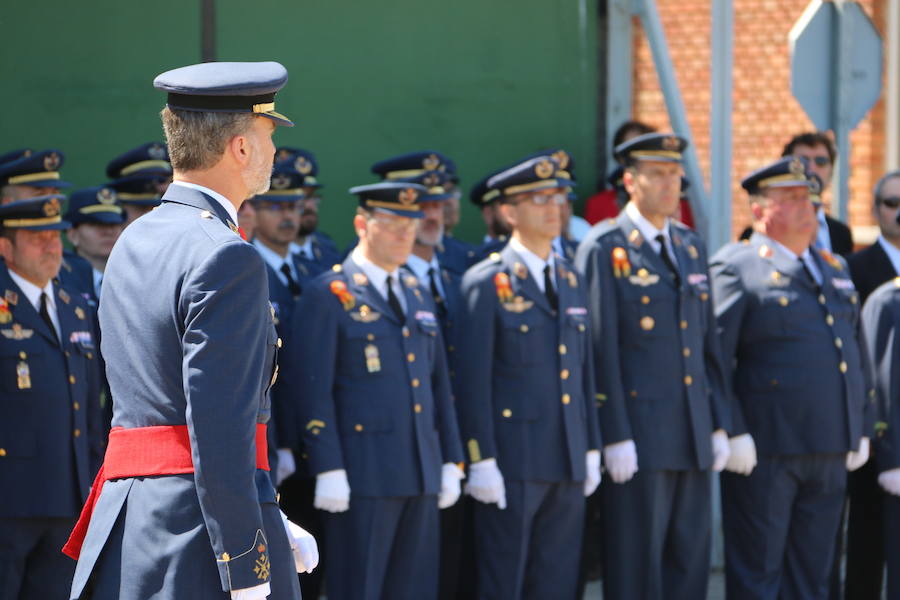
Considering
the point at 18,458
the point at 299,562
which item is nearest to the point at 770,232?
the point at 18,458

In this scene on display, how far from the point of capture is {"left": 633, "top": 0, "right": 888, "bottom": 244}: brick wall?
39.3 feet

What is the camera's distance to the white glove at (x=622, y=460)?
18.9ft

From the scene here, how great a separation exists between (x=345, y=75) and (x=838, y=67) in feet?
8.51

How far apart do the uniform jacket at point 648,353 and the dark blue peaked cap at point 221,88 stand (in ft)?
10.3

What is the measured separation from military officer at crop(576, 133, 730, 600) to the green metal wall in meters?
2.19

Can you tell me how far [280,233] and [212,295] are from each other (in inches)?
132

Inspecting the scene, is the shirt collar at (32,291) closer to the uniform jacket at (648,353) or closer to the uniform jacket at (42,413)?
the uniform jacket at (42,413)

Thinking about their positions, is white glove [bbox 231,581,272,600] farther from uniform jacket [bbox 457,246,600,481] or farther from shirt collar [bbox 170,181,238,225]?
uniform jacket [bbox 457,246,600,481]

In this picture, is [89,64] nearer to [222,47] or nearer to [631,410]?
[222,47]

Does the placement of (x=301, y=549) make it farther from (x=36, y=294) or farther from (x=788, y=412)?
(x=788, y=412)

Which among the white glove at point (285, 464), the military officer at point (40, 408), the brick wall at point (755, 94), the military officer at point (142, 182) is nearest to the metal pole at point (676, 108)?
the military officer at point (142, 182)

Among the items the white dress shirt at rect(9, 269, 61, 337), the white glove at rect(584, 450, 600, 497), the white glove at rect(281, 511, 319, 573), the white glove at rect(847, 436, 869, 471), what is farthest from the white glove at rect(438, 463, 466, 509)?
the white glove at rect(281, 511, 319, 573)

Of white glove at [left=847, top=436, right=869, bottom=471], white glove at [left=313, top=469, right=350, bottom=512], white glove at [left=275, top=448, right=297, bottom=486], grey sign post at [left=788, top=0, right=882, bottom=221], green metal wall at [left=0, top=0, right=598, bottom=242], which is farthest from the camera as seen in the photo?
grey sign post at [left=788, top=0, right=882, bottom=221]

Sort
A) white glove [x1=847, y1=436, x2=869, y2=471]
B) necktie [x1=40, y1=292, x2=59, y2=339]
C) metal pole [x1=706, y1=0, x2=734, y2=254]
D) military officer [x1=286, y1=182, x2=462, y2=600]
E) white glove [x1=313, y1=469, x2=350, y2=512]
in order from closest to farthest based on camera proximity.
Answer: necktie [x1=40, y1=292, x2=59, y2=339] → white glove [x1=313, y1=469, x2=350, y2=512] → military officer [x1=286, y1=182, x2=462, y2=600] → white glove [x1=847, y1=436, x2=869, y2=471] → metal pole [x1=706, y1=0, x2=734, y2=254]
